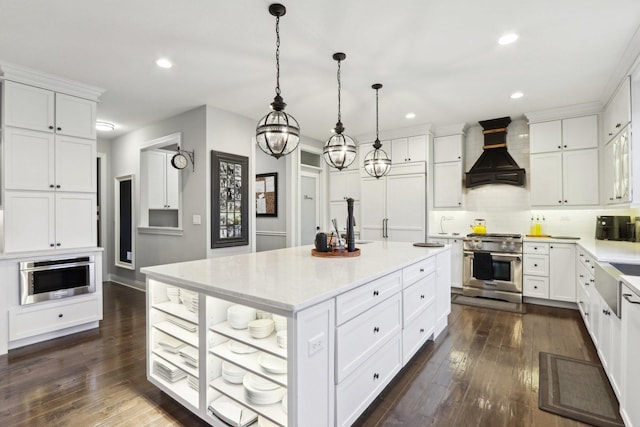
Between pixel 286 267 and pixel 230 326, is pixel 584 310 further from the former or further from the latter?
pixel 230 326

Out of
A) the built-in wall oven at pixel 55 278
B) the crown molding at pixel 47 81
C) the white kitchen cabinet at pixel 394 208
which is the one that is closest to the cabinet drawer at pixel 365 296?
the white kitchen cabinet at pixel 394 208

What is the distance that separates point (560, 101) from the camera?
4.09 m

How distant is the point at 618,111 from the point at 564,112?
38.7 inches

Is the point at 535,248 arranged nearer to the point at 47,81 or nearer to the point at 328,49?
the point at 328,49

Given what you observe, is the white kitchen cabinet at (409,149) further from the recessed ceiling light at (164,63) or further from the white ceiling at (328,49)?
the recessed ceiling light at (164,63)

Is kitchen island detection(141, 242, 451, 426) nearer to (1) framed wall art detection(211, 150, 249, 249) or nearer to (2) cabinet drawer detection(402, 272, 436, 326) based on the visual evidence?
(2) cabinet drawer detection(402, 272, 436, 326)

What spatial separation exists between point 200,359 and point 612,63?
171 inches

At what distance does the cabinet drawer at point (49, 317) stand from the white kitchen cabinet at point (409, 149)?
480cm

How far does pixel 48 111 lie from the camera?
3258 millimetres

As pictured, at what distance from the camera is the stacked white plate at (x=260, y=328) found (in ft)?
5.30

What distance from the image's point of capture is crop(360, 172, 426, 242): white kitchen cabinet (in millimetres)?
5305

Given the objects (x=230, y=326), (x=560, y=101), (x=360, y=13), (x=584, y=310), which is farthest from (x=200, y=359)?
(x=560, y=101)

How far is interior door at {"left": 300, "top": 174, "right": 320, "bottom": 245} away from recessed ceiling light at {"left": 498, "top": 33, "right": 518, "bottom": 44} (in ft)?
12.8

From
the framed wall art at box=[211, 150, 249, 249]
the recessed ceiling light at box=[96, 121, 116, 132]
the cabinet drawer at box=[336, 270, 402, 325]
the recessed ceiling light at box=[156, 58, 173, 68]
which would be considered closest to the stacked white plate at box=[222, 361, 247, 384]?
the cabinet drawer at box=[336, 270, 402, 325]
